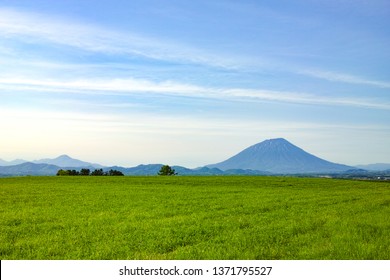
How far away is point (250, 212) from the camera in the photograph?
29.9m

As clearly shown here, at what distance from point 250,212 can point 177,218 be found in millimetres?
6099

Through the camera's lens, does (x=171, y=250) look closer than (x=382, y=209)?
Yes

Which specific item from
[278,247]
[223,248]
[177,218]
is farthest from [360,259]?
[177,218]

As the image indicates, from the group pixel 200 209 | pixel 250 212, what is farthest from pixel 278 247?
pixel 200 209

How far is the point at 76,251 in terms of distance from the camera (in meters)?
16.9

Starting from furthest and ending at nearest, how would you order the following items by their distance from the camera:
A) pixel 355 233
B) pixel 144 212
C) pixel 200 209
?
1. pixel 200 209
2. pixel 144 212
3. pixel 355 233
